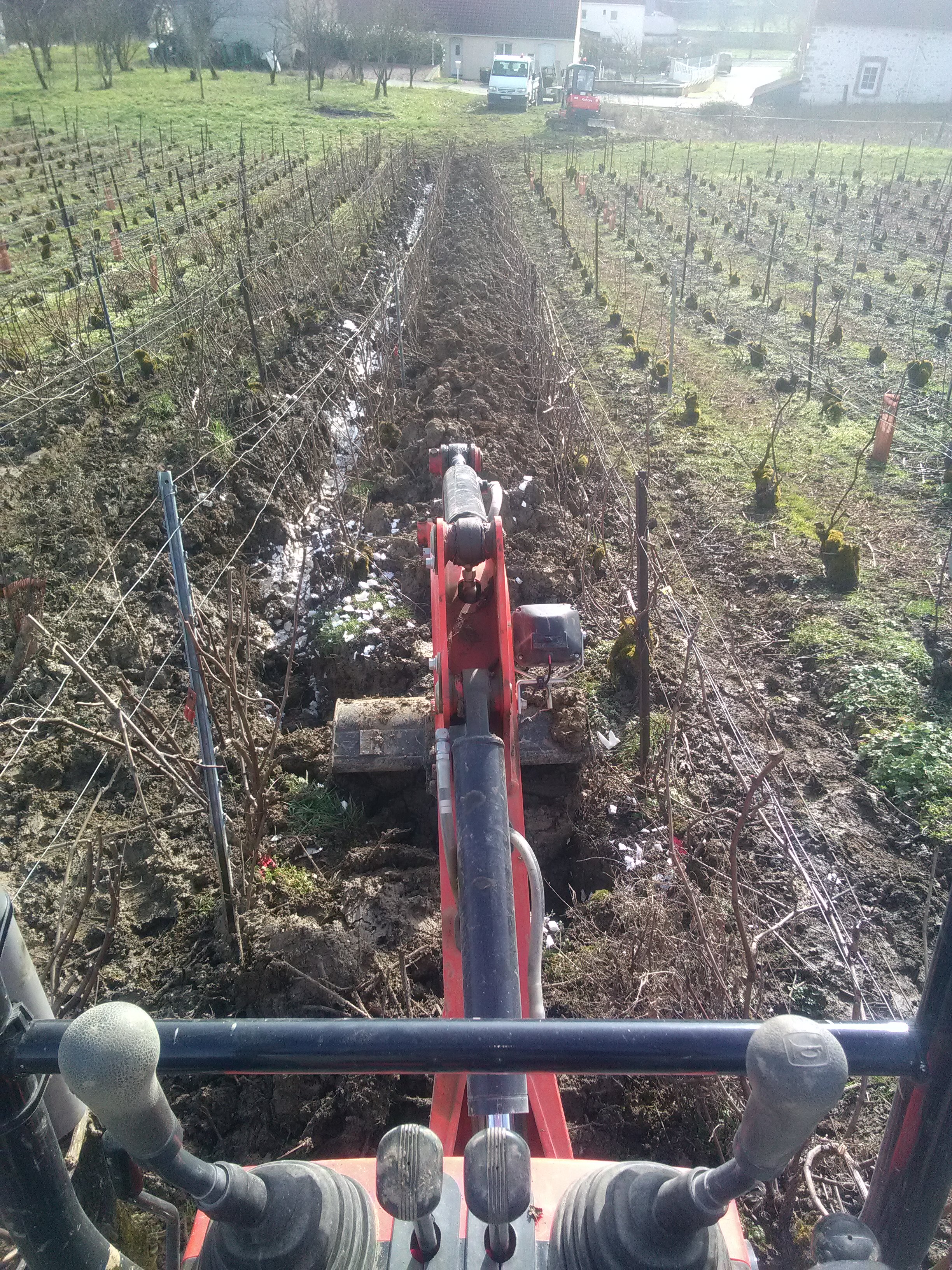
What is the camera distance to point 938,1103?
957 mm

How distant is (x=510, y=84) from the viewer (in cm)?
3678

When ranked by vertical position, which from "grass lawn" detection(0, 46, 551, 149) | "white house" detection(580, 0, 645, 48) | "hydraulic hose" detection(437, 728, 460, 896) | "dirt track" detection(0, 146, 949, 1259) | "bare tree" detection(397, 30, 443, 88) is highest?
"white house" detection(580, 0, 645, 48)

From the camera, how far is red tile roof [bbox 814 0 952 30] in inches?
1529

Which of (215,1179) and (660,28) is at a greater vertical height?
(660,28)

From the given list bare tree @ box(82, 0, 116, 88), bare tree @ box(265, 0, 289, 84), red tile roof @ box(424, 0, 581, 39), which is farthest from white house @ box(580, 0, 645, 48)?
bare tree @ box(82, 0, 116, 88)

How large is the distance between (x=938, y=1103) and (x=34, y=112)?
35745 millimetres

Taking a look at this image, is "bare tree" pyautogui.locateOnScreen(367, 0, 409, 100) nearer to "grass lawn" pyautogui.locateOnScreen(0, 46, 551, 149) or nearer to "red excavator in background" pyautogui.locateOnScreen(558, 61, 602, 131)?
"grass lawn" pyautogui.locateOnScreen(0, 46, 551, 149)

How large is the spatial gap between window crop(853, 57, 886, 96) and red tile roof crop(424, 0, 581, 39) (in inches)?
652

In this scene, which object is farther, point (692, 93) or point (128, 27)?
point (692, 93)

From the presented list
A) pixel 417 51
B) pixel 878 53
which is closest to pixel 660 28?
pixel 417 51

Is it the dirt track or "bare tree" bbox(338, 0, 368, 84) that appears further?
"bare tree" bbox(338, 0, 368, 84)

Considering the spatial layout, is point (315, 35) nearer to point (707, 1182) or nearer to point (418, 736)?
point (418, 736)

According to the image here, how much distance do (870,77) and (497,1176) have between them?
50173 millimetres

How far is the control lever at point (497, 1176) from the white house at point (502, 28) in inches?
2204
